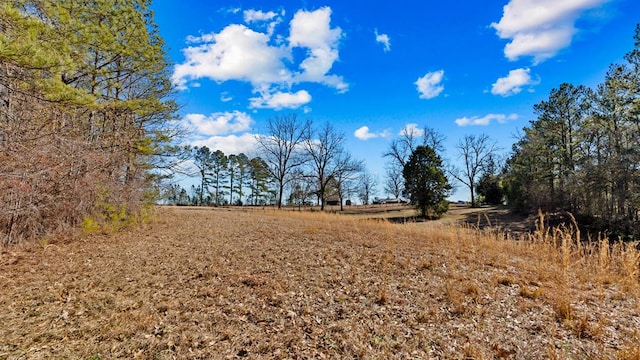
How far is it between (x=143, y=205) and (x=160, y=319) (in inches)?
318

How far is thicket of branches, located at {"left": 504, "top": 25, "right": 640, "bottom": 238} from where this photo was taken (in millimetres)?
12469

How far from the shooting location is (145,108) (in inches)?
352

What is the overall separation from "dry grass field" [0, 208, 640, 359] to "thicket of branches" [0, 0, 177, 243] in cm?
123

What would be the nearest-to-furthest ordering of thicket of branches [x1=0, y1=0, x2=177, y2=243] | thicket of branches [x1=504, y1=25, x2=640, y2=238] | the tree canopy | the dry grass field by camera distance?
1. the dry grass field
2. thicket of branches [x1=0, y1=0, x2=177, y2=243]
3. thicket of branches [x1=504, y1=25, x2=640, y2=238]
4. the tree canopy

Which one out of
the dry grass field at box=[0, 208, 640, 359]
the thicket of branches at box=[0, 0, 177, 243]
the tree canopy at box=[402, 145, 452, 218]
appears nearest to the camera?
the dry grass field at box=[0, 208, 640, 359]

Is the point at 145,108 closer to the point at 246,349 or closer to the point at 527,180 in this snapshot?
the point at 246,349

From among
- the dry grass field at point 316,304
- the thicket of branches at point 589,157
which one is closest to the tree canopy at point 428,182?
the thicket of branches at point 589,157

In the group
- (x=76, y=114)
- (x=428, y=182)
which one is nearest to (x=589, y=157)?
(x=428, y=182)

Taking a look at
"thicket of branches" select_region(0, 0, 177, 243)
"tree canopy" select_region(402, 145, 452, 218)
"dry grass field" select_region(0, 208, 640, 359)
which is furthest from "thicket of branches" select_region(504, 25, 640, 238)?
"thicket of branches" select_region(0, 0, 177, 243)

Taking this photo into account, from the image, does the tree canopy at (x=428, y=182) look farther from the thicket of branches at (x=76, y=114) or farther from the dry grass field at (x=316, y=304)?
the thicket of branches at (x=76, y=114)

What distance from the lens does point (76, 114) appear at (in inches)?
281

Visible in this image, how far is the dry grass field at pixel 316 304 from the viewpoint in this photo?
9.48 ft

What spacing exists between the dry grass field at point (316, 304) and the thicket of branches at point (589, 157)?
10519 mm

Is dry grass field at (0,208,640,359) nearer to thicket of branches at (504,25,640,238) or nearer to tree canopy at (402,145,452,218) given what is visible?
thicket of branches at (504,25,640,238)
